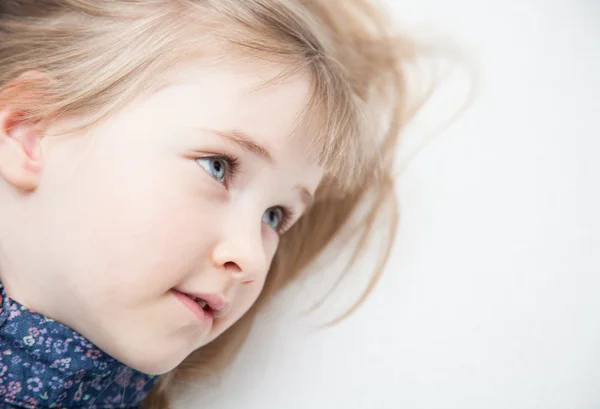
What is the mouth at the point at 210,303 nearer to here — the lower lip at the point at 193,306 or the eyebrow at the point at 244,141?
the lower lip at the point at 193,306

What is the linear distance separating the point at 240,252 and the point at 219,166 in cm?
11

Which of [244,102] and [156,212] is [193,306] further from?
[244,102]

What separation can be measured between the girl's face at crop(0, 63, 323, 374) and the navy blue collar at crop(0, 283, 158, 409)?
2cm

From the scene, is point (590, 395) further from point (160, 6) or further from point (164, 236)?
point (160, 6)

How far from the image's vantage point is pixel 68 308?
82 cm

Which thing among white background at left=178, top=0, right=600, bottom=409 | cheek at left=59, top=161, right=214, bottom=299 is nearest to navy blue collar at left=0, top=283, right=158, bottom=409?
cheek at left=59, top=161, right=214, bottom=299

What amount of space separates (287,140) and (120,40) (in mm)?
247

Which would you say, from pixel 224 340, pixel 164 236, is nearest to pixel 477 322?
pixel 224 340

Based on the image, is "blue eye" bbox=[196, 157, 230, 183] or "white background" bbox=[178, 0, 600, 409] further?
"white background" bbox=[178, 0, 600, 409]

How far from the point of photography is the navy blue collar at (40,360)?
812 mm

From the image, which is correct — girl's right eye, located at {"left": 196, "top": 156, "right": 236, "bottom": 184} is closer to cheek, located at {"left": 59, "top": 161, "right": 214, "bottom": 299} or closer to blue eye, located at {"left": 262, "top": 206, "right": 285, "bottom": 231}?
cheek, located at {"left": 59, "top": 161, "right": 214, "bottom": 299}

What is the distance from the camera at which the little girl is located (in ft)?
2.54

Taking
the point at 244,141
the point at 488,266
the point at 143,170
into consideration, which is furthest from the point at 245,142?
the point at 488,266

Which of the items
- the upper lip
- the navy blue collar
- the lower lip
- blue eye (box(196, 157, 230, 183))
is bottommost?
the navy blue collar
